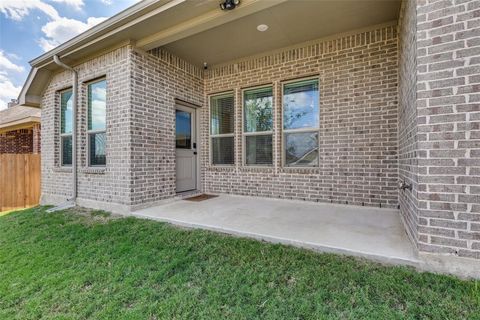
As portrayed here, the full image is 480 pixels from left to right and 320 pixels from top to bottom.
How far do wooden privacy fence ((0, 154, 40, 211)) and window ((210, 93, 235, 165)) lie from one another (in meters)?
5.40

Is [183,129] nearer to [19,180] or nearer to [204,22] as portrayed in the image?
[204,22]

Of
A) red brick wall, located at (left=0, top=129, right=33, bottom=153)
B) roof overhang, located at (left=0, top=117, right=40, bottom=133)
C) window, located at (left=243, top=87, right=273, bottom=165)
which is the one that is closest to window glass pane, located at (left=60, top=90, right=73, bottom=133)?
roof overhang, located at (left=0, top=117, right=40, bottom=133)

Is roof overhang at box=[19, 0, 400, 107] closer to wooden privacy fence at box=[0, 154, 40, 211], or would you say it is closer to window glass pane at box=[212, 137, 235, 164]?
window glass pane at box=[212, 137, 235, 164]

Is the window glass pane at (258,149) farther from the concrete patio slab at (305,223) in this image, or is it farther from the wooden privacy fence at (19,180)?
the wooden privacy fence at (19,180)

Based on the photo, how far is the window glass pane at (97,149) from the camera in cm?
468

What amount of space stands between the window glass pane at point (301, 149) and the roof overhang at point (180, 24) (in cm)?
188

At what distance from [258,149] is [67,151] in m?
4.52

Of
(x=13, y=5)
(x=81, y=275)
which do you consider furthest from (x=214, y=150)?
(x=13, y=5)

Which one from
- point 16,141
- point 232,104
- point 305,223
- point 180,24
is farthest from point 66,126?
point 16,141

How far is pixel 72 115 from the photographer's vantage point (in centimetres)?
514

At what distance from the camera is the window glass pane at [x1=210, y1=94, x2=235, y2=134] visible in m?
5.59

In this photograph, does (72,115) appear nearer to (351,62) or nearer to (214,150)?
(214,150)

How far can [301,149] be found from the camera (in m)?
4.75

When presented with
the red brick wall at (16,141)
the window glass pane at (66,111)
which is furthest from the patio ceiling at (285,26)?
the red brick wall at (16,141)
